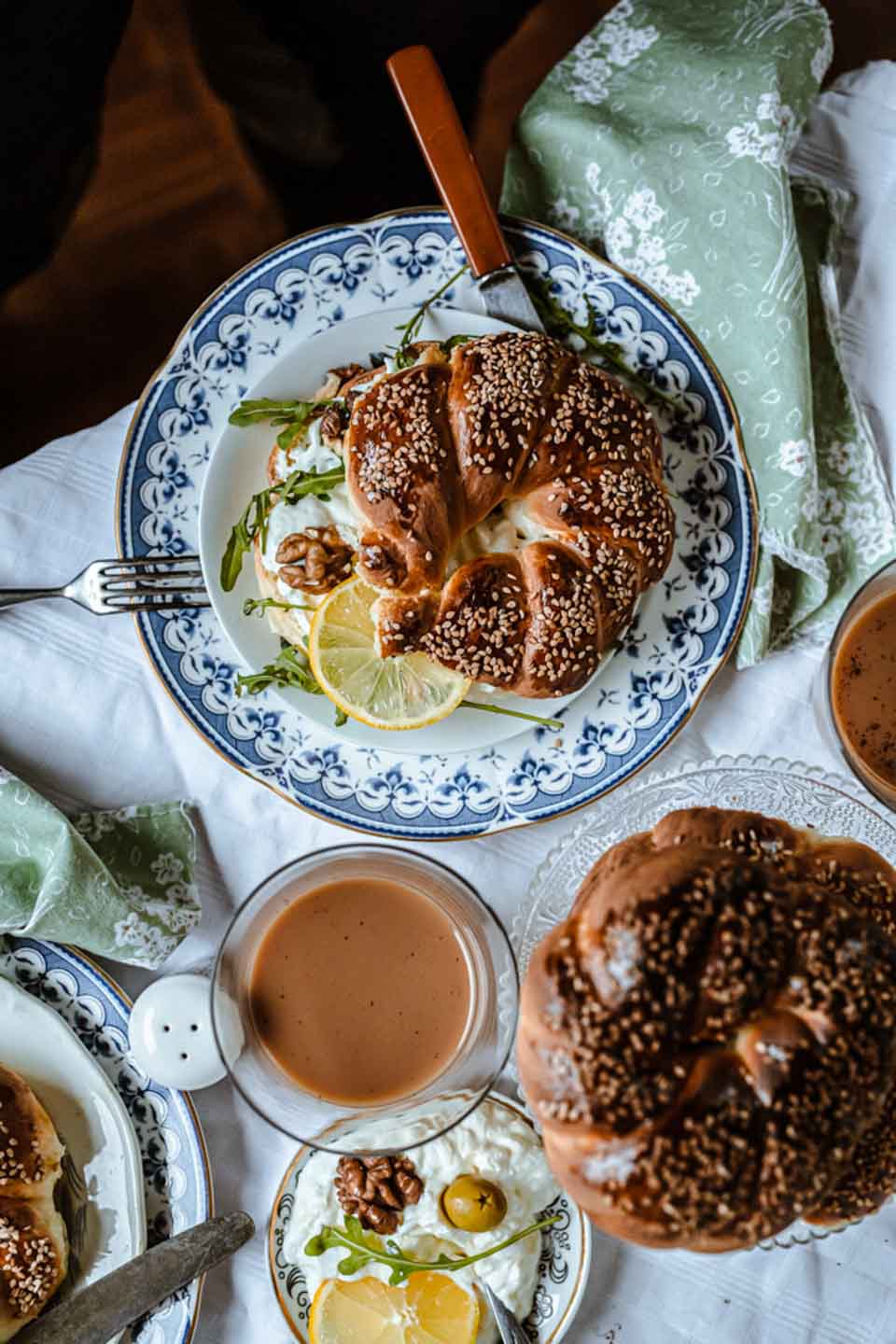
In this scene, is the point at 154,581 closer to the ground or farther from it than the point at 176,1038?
farther from it

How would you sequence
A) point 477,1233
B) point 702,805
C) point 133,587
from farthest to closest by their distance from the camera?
point 133,587 < point 477,1233 < point 702,805

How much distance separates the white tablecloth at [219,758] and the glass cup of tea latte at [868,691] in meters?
0.14

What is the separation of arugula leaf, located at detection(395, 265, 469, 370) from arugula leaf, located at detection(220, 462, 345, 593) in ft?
0.65

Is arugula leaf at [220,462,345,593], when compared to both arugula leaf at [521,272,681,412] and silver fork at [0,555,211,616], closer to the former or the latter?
silver fork at [0,555,211,616]

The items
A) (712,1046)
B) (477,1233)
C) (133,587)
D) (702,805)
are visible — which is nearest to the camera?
(712,1046)

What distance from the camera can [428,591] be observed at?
187 cm

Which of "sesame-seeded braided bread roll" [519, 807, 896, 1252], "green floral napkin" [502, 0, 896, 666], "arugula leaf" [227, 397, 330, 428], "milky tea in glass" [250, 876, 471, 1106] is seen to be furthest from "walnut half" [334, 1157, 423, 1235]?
"arugula leaf" [227, 397, 330, 428]

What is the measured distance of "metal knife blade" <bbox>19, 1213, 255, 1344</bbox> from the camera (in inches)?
75.3

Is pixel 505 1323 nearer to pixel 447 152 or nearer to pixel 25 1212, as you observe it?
pixel 25 1212

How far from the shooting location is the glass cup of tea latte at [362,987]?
1.90 meters

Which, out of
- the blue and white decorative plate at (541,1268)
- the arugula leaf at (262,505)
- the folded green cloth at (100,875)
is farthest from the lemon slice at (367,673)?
the blue and white decorative plate at (541,1268)

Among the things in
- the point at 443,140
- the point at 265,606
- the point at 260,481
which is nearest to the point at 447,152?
the point at 443,140

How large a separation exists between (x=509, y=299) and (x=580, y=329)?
129mm

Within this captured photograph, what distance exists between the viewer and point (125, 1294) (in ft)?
6.31
